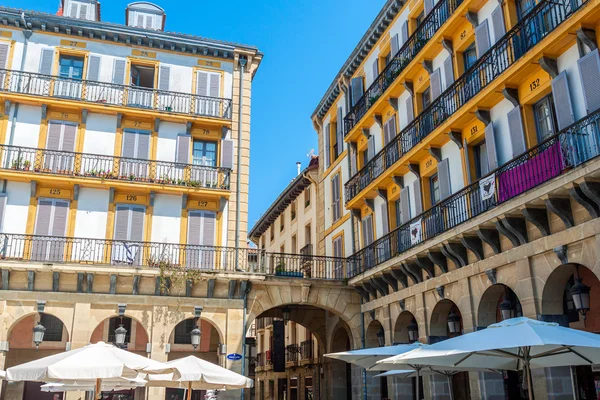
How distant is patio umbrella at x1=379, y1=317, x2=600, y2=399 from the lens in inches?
310

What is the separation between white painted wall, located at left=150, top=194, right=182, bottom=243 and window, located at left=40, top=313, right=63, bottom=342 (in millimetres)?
4747

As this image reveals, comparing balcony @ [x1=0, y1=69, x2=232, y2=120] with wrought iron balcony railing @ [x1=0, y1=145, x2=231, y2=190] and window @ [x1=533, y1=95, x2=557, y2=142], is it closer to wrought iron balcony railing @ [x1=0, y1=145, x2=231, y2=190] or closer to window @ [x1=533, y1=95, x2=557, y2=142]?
wrought iron balcony railing @ [x1=0, y1=145, x2=231, y2=190]

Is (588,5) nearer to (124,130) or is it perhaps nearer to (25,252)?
(124,130)

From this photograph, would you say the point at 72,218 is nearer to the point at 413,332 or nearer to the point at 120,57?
the point at 120,57

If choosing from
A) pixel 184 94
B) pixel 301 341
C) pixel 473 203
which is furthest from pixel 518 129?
pixel 301 341

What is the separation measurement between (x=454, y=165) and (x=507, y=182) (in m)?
3.51

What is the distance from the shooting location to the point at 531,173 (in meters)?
12.7

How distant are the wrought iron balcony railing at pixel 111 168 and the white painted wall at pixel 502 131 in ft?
33.4

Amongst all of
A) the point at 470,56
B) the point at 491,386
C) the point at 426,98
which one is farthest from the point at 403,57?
the point at 491,386

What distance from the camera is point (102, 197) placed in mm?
21062

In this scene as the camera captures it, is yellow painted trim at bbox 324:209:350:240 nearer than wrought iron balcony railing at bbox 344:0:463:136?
No

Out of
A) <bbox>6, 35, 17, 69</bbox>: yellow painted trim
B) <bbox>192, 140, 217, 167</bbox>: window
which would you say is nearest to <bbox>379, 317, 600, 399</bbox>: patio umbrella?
<bbox>192, 140, 217, 167</bbox>: window

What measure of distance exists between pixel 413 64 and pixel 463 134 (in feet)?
11.9

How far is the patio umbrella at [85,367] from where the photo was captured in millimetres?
10156
